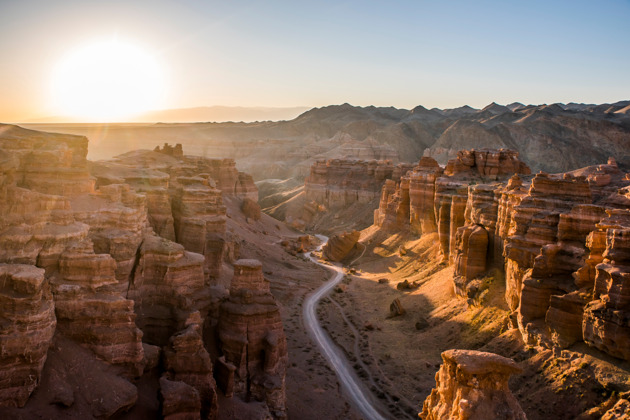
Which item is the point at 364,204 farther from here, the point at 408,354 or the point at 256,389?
the point at 256,389

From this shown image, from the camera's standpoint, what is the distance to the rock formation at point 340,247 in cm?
5456

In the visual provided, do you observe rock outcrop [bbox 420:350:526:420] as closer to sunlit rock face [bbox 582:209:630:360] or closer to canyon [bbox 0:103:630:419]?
canyon [bbox 0:103:630:419]

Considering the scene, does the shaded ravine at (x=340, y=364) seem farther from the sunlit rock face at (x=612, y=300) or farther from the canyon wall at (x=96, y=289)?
the sunlit rock face at (x=612, y=300)

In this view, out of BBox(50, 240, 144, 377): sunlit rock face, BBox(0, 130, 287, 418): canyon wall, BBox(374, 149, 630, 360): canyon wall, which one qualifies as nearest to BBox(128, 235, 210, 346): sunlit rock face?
BBox(0, 130, 287, 418): canyon wall

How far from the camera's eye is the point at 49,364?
49.3 ft

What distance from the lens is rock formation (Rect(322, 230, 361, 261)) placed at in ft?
179

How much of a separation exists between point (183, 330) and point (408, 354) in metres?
14.1

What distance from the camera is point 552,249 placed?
22531 mm

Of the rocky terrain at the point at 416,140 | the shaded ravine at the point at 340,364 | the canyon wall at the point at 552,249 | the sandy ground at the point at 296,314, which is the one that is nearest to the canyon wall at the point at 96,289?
the sandy ground at the point at 296,314

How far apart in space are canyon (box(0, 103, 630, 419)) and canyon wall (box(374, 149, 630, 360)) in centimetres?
8

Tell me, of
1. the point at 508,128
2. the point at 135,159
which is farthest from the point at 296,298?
the point at 508,128

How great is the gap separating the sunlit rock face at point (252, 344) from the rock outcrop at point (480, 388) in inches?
327

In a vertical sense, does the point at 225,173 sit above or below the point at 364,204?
above

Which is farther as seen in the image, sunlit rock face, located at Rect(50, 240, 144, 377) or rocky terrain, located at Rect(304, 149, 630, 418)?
rocky terrain, located at Rect(304, 149, 630, 418)
